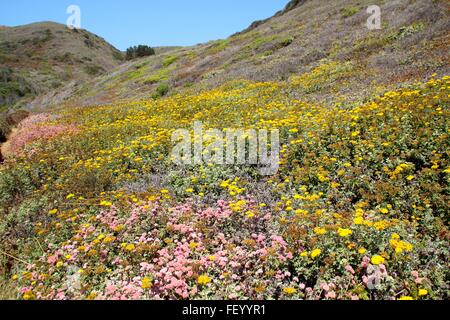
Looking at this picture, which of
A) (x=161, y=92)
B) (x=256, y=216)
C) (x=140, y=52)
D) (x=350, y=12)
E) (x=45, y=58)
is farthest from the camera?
(x=45, y=58)

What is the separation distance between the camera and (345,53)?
801 inches

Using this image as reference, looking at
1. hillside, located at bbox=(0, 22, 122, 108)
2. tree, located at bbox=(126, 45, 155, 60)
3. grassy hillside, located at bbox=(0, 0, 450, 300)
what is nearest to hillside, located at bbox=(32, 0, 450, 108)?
grassy hillside, located at bbox=(0, 0, 450, 300)

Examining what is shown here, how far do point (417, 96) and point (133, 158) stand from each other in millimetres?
8202

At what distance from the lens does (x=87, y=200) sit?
7738mm

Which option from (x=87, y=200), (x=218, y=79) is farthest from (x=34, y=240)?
(x=218, y=79)

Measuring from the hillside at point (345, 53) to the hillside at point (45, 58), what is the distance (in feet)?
129

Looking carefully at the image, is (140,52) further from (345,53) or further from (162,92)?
(345,53)

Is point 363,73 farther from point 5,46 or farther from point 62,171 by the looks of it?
point 5,46
